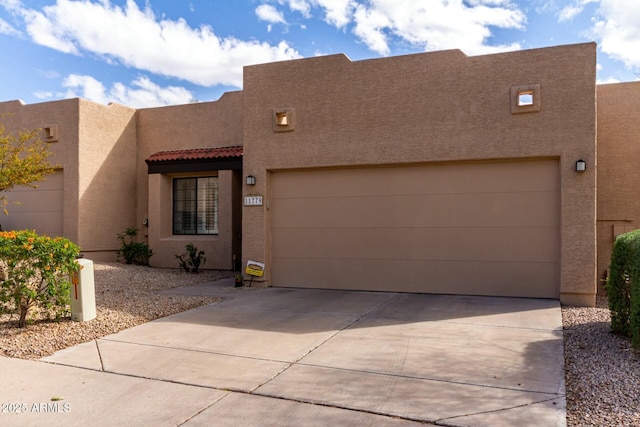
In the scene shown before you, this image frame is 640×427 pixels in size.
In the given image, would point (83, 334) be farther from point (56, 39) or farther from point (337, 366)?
point (56, 39)

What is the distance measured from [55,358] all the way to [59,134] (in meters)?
10.7

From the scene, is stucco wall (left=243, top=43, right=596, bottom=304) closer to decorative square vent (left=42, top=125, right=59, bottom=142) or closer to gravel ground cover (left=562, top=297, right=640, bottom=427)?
gravel ground cover (left=562, top=297, right=640, bottom=427)

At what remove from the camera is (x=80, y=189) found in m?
14.3

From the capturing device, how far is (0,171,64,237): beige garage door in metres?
14.8

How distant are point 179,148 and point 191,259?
3.64 m

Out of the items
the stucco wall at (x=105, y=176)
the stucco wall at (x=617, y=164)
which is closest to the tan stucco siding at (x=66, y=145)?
the stucco wall at (x=105, y=176)

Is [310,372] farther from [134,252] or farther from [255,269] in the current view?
[134,252]

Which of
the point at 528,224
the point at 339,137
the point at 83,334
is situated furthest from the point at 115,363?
the point at 528,224

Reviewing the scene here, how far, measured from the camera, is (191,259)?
13.9 m

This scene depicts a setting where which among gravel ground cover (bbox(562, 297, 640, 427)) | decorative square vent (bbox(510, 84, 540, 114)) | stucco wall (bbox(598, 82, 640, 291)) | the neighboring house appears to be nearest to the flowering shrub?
the neighboring house

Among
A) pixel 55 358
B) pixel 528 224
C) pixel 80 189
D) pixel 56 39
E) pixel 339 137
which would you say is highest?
pixel 56 39

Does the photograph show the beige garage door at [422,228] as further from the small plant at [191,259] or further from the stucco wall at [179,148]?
the small plant at [191,259]

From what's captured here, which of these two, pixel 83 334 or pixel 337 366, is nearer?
A: pixel 337 366

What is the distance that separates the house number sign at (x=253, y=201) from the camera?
1105 cm
